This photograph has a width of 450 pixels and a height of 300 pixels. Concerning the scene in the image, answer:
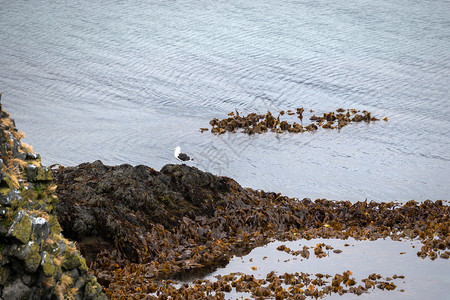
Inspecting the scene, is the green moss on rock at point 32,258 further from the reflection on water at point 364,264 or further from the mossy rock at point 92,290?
the reflection on water at point 364,264

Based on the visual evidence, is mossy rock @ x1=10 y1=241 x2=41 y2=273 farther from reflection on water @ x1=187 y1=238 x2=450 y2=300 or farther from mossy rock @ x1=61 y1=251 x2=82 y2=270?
reflection on water @ x1=187 y1=238 x2=450 y2=300

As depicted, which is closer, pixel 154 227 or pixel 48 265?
pixel 48 265

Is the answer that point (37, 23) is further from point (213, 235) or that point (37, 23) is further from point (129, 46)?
point (213, 235)

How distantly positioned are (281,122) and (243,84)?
613cm

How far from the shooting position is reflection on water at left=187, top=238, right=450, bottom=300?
11875mm

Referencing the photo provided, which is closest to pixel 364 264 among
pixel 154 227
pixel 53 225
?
pixel 154 227

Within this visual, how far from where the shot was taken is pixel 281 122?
2636 centimetres

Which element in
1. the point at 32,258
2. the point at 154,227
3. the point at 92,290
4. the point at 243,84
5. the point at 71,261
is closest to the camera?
the point at 32,258

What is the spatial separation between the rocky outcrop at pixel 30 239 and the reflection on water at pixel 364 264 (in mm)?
3435

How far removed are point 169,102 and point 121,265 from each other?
1748 cm

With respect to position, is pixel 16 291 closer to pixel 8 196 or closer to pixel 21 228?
pixel 21 228

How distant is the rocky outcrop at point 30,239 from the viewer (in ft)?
27.6

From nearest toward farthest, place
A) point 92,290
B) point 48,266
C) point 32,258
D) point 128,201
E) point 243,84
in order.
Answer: point 32,258
point 48,266
point 92,290
point 128,201
point 243,84

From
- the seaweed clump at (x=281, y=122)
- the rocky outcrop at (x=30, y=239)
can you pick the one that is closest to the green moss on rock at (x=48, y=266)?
the rocky outcrop at (x=30, y=239)
